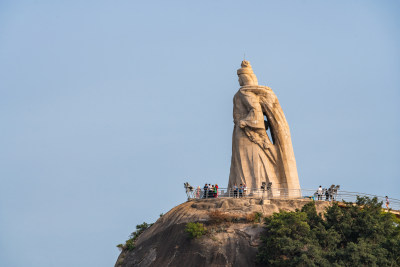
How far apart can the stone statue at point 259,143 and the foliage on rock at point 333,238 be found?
7219 mm

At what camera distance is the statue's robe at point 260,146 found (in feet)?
170

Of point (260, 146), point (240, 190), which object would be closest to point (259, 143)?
point (260, 146)

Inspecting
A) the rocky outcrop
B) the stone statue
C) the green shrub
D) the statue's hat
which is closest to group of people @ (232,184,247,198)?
the stone statue

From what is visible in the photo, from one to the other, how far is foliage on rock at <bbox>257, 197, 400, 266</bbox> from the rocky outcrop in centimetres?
136

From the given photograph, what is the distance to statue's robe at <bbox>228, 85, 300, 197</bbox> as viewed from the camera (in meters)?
51.8

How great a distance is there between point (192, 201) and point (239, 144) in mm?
5233

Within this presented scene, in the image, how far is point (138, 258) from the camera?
47094mm

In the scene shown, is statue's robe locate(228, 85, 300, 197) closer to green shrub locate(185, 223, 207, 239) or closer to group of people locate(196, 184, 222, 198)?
group of people locate(196, 184, 222, 198)

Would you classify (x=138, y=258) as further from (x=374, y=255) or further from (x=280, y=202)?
(x=374, y=255)

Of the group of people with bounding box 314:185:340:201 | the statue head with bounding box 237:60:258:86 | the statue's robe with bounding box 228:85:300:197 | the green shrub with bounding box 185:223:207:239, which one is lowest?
the green shrub with bounding box 185:223:207:239

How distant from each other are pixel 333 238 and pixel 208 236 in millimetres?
6918

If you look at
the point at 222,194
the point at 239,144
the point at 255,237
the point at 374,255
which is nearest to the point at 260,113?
the point at 239,144

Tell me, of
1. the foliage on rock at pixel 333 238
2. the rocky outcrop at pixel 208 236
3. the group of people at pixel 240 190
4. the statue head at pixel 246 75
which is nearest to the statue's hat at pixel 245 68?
the statue head at pixel 246 75

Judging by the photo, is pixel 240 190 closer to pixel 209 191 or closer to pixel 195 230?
pixel 209 191
